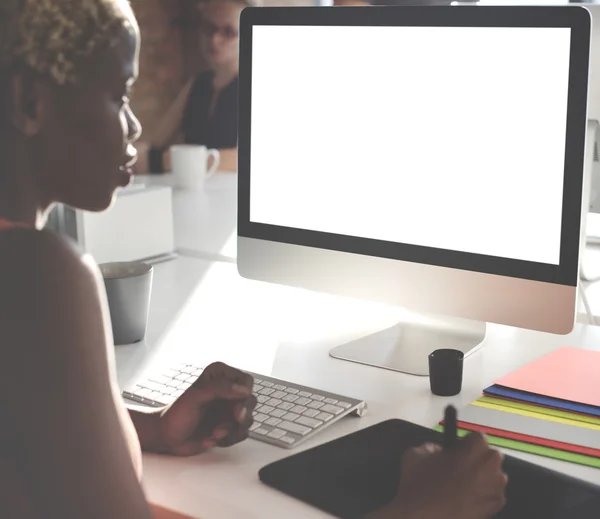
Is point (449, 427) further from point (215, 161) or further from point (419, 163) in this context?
point (215, 161)

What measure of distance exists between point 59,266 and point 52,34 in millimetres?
155

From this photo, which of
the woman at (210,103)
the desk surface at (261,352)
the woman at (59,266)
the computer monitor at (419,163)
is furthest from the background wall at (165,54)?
the woman at (59,266)

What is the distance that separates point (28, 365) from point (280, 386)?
564mm

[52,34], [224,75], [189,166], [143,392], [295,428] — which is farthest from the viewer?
[224,75]

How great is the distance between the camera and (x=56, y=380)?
582mm

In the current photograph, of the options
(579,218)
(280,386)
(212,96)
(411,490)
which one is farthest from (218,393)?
(212,96)

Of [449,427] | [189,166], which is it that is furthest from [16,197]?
[189,166]

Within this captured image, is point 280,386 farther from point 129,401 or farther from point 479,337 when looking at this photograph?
point 479,337

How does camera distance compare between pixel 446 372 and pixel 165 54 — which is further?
pixel 165 54

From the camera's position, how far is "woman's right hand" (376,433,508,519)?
73 cm

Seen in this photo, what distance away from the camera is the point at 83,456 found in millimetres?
604

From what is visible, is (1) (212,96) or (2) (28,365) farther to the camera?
(1) (212,96)

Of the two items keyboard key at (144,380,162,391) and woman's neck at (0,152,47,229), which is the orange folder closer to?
keyboard key at (144,380,162,391)

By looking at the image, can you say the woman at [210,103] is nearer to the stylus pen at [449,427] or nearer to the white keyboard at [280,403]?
the white keyboard at [280,403]
